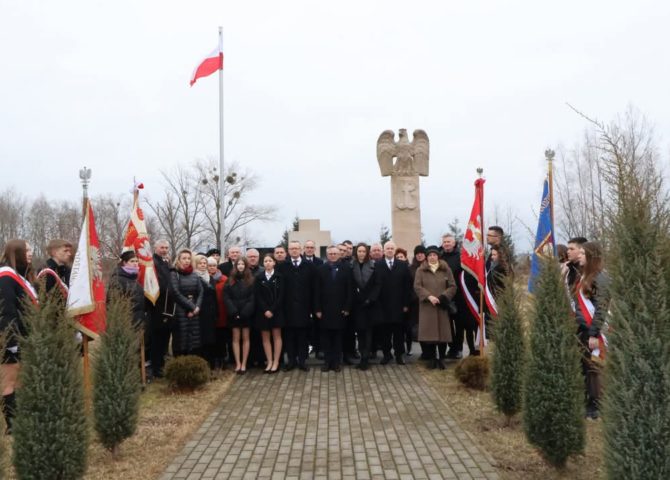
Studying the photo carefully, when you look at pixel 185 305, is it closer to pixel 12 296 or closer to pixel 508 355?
pixel 12 296

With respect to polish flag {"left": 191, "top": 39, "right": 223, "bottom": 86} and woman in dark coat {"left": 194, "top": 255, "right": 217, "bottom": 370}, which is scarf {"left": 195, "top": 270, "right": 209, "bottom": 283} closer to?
woman in dark coat {"left": 194, "top": 255, "right": 217, "bottom": 370}

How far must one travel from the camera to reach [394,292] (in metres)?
9.81

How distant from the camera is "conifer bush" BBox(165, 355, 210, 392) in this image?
8117 millimetres

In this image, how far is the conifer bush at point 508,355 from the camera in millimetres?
6250

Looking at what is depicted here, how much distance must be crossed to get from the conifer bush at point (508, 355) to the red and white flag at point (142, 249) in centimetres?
471

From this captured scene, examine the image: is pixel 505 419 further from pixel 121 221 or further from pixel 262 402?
pixel 121 221

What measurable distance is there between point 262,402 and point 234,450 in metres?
1.85

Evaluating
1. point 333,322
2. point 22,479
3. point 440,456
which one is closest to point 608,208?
point 440,456

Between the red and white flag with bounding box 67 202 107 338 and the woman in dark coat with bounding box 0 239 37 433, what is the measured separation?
0.38 m

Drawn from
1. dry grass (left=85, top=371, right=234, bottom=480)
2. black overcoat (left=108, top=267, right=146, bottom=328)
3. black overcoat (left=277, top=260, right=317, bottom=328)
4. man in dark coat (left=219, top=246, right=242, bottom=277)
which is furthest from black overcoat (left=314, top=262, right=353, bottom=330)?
black overcoat (left=108, top=267, right=146, bottom=328)

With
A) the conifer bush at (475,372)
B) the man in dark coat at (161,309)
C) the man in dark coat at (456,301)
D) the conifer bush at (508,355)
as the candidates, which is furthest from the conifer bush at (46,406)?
the man in dark coat at (456,301)

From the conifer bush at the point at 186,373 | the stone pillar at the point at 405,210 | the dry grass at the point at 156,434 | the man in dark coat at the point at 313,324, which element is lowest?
the dry grass at the point at 156,434

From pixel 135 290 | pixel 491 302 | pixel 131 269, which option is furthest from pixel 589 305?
pixel 131 269

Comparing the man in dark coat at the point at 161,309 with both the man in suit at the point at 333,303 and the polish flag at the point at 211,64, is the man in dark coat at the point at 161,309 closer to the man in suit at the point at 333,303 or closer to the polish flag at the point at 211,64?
the man in suit at the point at 333,303
